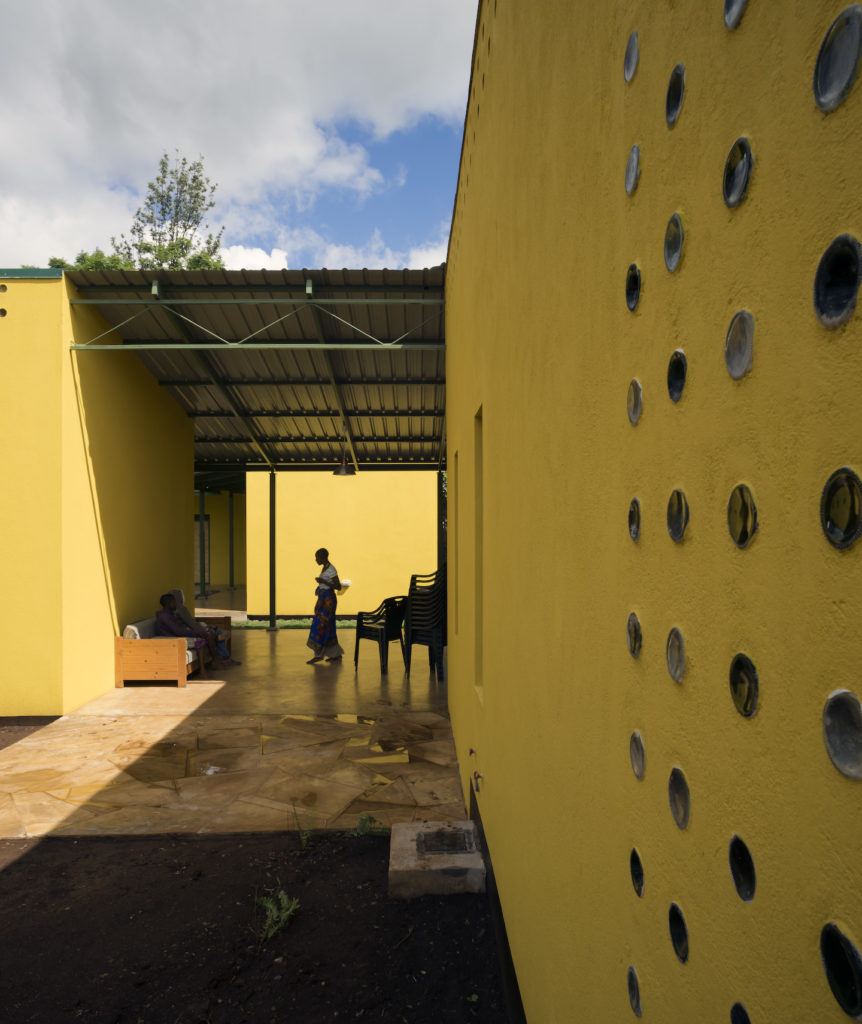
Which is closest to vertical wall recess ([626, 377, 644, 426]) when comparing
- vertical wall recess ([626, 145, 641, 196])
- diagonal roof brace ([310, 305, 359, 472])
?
vertical wall recess ([626, 145, 641, 196])

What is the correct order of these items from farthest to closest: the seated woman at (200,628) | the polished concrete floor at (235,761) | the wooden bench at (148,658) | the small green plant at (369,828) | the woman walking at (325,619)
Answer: the woman walking at (325,619) < the seated woman at (200,628) < the wooden bench at (148,658) < the polished concrete floor at (235,761) < the small green plant at (369,828)

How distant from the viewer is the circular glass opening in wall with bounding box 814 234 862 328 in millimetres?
490

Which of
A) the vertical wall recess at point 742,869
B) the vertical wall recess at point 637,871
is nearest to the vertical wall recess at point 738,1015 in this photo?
the vertical wall recess at point 742,869

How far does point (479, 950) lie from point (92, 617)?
6217mm

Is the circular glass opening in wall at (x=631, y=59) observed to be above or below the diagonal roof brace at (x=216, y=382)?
below

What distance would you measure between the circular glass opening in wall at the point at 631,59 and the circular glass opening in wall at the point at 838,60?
520mm

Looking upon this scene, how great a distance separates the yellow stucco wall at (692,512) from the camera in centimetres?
54

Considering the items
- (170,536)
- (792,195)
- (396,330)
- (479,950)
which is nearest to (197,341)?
(396,330)

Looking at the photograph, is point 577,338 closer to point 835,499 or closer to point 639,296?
point 639,296

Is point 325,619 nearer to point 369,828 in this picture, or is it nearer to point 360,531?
point 360,531

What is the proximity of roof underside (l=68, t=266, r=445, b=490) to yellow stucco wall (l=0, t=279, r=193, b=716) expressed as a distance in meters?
0.38

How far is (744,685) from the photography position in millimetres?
654

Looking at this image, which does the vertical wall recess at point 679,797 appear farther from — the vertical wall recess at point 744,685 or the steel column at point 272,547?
the steel column at point 272,547

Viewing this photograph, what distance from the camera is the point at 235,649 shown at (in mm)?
11398
